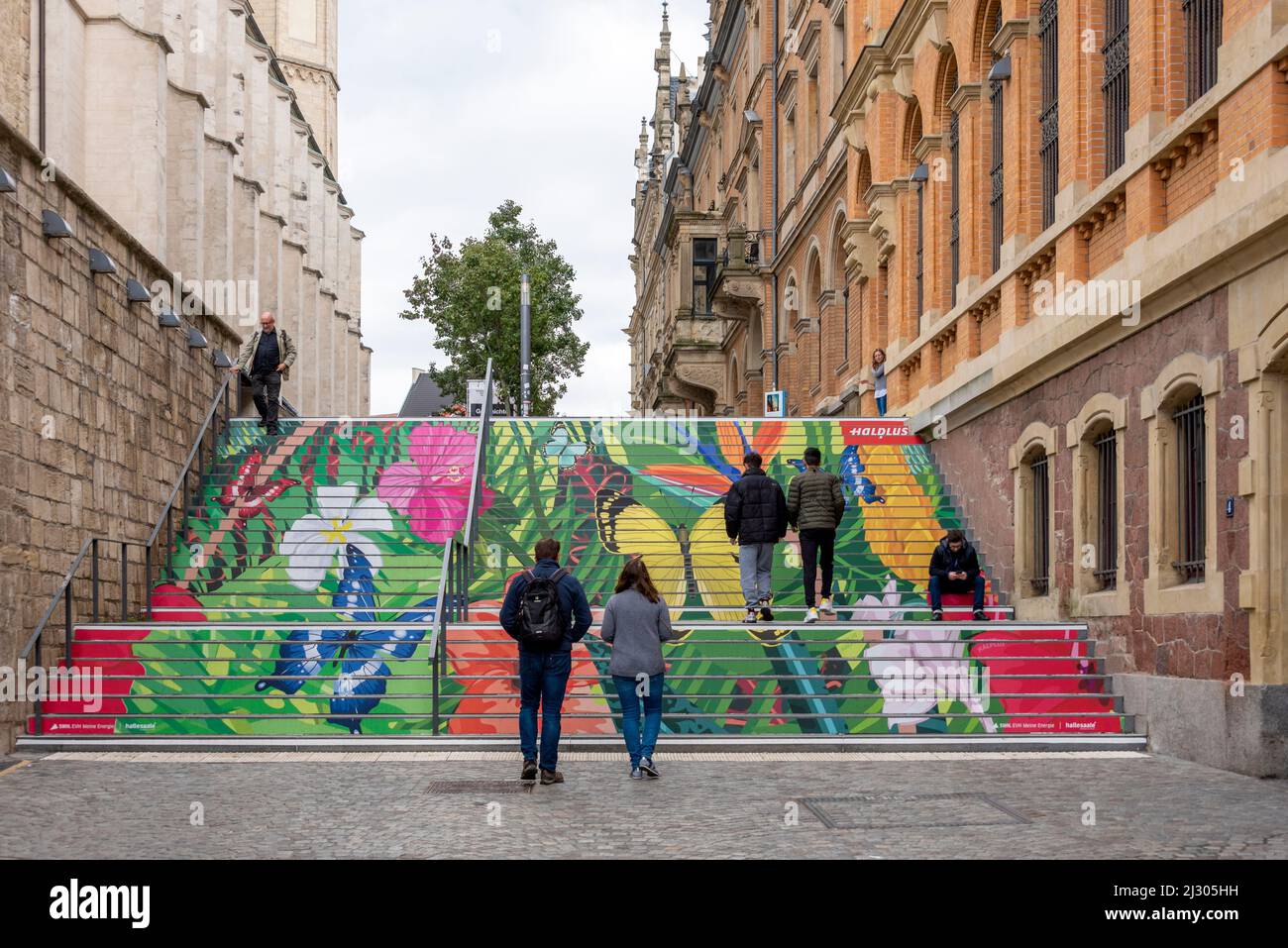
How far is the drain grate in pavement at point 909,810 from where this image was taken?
29.8ft

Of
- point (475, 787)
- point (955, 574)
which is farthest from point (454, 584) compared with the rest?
point (475, 787)

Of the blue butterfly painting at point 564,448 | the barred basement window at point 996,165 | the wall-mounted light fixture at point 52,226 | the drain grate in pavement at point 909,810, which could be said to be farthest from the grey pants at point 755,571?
the wall-mounted light fixture at point 52,226

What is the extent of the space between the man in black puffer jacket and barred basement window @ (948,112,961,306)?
588 cm

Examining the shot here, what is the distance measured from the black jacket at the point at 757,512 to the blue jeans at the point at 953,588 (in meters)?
1.72

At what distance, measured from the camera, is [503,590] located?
60.5 feet

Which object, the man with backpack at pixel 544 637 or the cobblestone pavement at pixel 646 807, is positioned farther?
the man with backpack at pixel 544 637

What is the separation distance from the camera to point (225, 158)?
3862 centimetres

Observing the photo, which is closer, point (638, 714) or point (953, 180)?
point (638, 714)

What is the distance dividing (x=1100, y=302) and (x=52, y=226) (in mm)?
9917

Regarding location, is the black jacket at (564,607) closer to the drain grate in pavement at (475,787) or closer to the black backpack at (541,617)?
the black backpack at (541,617)

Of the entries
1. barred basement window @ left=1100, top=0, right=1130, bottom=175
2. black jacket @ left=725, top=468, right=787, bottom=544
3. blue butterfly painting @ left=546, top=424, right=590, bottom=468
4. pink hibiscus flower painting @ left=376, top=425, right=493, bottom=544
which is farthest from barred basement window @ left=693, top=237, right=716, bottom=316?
barred basement window @ left=1100, top=0, right=1130, bottom=175

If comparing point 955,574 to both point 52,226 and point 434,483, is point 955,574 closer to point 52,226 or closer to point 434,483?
point 434,483

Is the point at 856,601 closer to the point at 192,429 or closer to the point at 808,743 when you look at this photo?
the point at 808,743

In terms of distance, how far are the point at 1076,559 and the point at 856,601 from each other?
329cm
